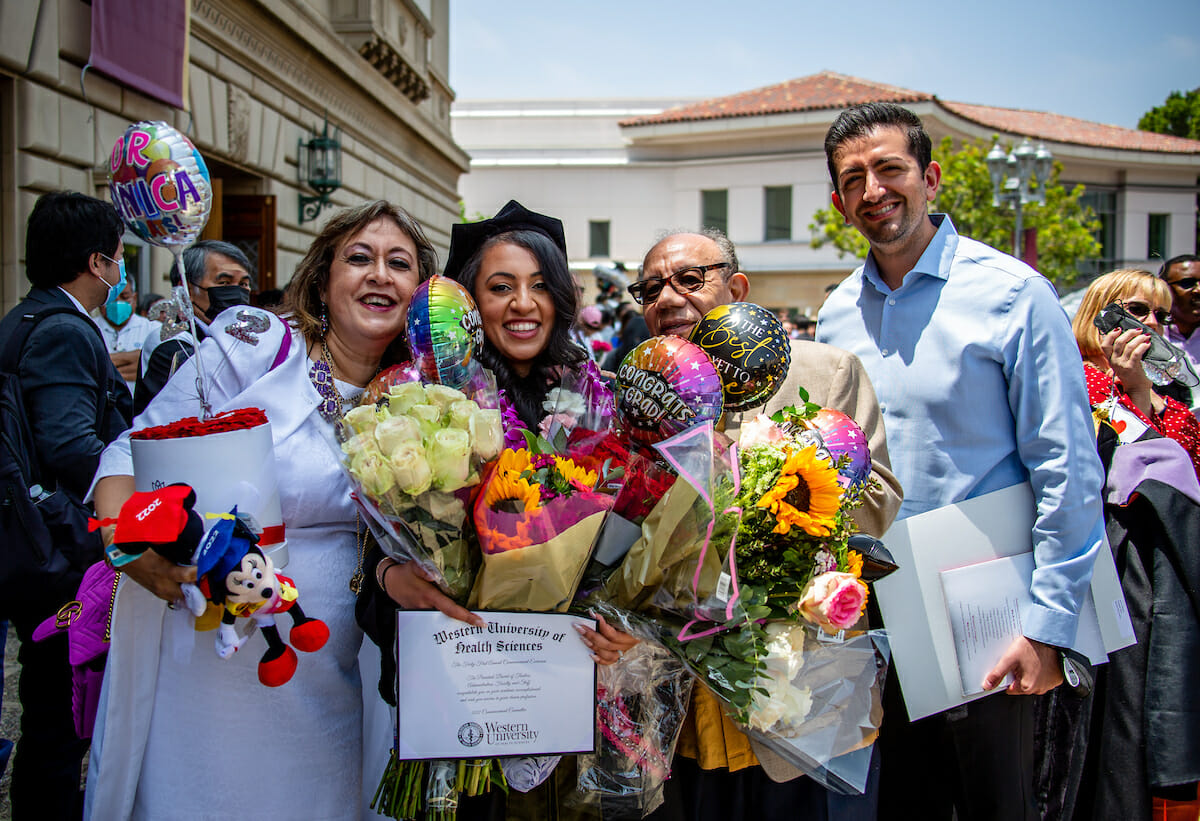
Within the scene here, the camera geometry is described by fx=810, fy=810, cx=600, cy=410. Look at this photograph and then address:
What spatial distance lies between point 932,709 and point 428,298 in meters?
1.79

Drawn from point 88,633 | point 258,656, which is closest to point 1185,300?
point 258,656

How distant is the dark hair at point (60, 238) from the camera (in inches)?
131

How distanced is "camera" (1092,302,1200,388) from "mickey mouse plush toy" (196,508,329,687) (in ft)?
11.0

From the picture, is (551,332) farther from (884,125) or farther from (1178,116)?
(1178,116)

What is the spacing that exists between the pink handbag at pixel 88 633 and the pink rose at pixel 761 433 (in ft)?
5.55

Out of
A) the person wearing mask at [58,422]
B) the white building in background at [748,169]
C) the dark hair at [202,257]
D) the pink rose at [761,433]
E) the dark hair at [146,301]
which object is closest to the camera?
the pink rose at [761,433]

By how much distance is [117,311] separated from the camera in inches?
226

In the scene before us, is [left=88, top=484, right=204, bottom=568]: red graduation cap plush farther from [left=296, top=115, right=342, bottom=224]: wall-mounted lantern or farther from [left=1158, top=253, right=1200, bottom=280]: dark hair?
[left=296, top=115, right=342, bottom=224]: wall-mounted lantern

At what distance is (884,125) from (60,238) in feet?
10.6

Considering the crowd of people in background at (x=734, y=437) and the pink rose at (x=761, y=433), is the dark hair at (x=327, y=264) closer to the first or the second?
the crowd of people in background at (x=734, y=437)

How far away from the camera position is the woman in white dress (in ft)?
6.97

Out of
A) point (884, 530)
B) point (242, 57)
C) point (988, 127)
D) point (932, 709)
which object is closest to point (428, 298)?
point (884, 530)

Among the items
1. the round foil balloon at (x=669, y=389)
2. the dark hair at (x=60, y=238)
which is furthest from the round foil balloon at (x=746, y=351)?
the dark hair at (x=60, y=238)

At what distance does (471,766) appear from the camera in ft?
5.93
